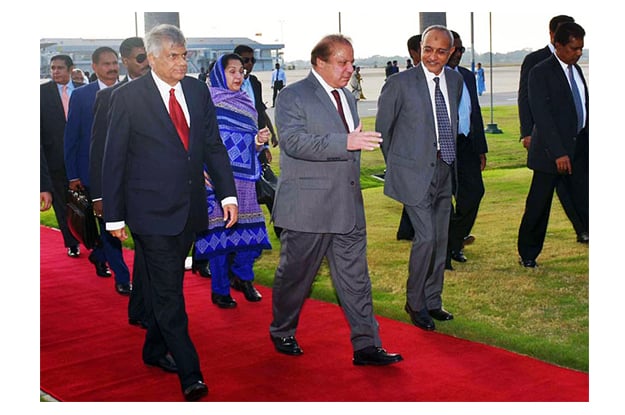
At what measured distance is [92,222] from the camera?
21.6ft

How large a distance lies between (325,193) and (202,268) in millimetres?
2762

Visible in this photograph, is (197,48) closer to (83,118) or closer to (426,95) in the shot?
(83,118)

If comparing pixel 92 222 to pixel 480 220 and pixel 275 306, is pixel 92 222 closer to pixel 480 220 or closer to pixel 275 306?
pixel 275 306

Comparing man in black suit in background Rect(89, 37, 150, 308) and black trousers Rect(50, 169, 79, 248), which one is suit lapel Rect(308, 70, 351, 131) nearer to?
man in black suit in background Rect(89, 37, 150, 308)

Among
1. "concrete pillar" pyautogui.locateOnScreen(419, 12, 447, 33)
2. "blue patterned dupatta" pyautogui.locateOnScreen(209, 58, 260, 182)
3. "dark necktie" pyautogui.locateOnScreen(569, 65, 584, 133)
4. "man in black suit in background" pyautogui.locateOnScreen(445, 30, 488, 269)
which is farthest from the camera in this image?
"concrete pillar" pyautogui.locateOnScreen(419, 12, 447, 33)

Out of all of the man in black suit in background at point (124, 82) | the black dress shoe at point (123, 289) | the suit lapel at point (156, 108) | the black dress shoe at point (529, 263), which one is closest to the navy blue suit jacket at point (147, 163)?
the suit lapel at point (156, 108)

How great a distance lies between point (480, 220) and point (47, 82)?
427cm

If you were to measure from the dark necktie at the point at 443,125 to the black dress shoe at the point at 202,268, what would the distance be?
2.49 metres

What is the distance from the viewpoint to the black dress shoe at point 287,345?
547cm

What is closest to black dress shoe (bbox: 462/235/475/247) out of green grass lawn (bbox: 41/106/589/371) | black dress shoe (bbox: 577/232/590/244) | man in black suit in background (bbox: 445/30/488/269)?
green grass lawn (bbox: 41/106/589/371)

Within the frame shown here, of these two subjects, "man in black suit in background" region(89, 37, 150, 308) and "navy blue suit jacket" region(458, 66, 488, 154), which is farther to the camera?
"navy blue suit jacket" region(458, 66, 488, 154)

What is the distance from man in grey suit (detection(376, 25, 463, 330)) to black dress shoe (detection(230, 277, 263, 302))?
4.09 ft

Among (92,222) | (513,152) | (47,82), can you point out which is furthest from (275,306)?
(513,152)

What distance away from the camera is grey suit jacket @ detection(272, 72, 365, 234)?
508cm
